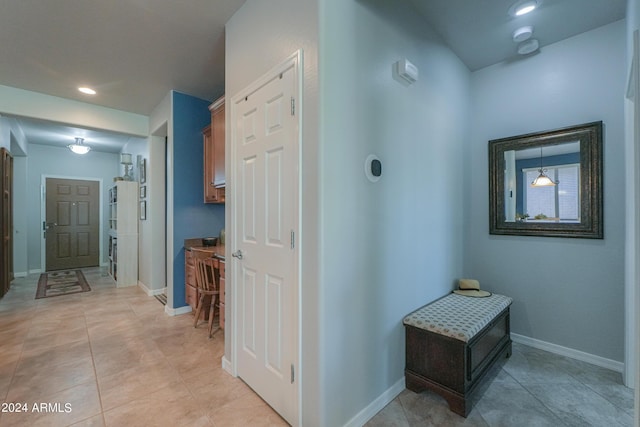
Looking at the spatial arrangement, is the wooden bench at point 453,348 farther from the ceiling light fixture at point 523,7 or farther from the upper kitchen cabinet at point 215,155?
the upper kitchen cabinet at point 215,155

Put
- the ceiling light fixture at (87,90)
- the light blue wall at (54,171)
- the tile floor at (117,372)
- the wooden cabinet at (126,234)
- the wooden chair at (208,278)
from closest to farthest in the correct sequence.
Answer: the tile floor at (117,372)
the wooden chair at (208,278)
the ceiling light fixture at (87,90)
the wooden cabinet at (126,234)
the light blue wall at (54,171)

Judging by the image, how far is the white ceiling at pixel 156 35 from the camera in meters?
2.03

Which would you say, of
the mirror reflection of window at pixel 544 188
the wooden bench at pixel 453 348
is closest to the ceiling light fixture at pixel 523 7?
the mirror reflection of window at pixel 544 188

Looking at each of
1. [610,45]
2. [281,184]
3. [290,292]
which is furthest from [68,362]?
[610,45]

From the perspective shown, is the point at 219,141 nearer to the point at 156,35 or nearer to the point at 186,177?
the point at 186,177

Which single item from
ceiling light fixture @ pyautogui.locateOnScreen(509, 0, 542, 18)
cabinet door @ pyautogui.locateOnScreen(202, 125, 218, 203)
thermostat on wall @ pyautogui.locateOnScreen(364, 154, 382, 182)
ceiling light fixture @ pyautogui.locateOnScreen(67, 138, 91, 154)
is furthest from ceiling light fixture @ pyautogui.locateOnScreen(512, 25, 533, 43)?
ceiling light fixture @ pyautogui.locateOnScreen(67, 138, 91, 154)

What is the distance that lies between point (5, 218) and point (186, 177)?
3.11 metres

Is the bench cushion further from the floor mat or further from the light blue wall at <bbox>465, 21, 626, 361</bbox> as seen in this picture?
the floor mat

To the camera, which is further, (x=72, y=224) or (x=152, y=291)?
(x=72, y=224)

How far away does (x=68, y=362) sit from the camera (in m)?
2.34

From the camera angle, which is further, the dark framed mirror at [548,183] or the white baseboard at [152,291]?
the white baseboard at [152,291]

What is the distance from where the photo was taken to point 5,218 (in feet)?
13.7

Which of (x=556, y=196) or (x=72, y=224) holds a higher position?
(x=556, y=196)

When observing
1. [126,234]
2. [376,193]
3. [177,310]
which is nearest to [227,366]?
[177,310]
